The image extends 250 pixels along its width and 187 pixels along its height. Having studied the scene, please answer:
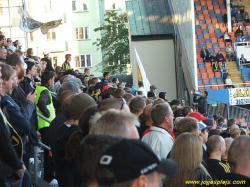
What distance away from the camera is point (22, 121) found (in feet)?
15.8

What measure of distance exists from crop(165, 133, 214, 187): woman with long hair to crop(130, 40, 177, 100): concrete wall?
93.8ft

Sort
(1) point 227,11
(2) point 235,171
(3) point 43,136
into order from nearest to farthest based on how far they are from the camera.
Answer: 1. (2) point 235,171
2. (3) point 43,136
3. (1) point 227,11

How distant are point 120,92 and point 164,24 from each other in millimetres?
27325

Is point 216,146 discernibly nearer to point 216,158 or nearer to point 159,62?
point 216,158

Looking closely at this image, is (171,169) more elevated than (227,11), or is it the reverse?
(227,11)

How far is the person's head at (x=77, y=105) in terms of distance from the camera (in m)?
4.64

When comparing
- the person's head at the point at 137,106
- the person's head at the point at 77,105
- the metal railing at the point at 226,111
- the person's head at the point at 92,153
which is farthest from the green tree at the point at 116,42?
the person's head at the point at 92,153

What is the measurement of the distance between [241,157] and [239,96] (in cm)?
2319

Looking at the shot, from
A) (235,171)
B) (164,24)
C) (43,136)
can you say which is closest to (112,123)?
(235,171)

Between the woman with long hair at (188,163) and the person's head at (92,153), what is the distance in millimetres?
1696

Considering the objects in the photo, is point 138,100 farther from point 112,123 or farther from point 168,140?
point 112,123

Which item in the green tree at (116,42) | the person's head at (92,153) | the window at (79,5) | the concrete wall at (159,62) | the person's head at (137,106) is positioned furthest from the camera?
the window at (79,5)

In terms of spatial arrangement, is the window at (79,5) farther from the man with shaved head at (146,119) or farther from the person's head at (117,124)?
the person's head at (117,124)

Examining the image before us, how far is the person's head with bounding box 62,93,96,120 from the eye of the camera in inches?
183
